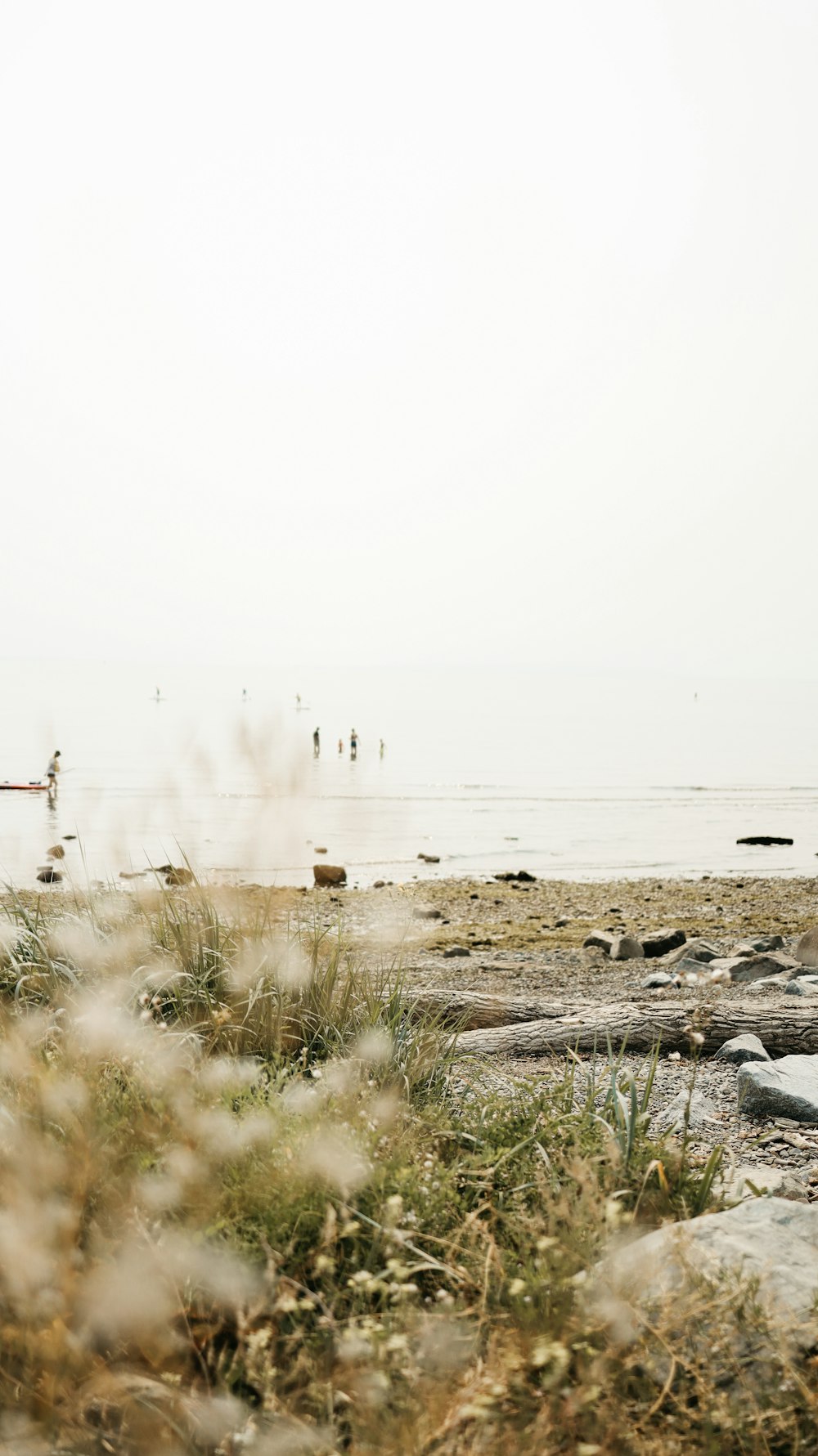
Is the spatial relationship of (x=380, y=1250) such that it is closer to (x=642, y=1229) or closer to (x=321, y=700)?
(x=642, y=1229)

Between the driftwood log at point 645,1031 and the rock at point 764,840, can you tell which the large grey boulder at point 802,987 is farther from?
the rock at point 764,840

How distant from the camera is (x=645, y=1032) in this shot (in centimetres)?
563

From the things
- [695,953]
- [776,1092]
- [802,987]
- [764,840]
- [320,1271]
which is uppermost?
[320,1271]

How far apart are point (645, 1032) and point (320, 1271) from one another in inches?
139

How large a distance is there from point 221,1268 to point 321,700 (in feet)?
A: 395

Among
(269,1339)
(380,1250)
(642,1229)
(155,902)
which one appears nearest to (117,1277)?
(269,1339)

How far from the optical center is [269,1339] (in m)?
2.41

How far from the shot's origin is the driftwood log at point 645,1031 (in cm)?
545

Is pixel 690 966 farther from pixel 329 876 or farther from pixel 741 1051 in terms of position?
pixel 329 876

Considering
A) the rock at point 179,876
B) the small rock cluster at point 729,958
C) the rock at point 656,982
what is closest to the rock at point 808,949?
the small rock cluster at point 729,958

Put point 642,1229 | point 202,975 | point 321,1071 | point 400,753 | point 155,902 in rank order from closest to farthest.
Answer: point 642,1229 → point 321,1071 → point 202,975 → point 155,902 → point 400,753

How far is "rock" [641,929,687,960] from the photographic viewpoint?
10516 millimetres

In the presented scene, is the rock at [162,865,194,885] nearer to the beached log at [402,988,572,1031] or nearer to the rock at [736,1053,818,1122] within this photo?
the beached log at [402,988,572,1031]

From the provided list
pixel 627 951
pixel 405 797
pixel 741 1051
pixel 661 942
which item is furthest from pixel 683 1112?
pixel 405 797
